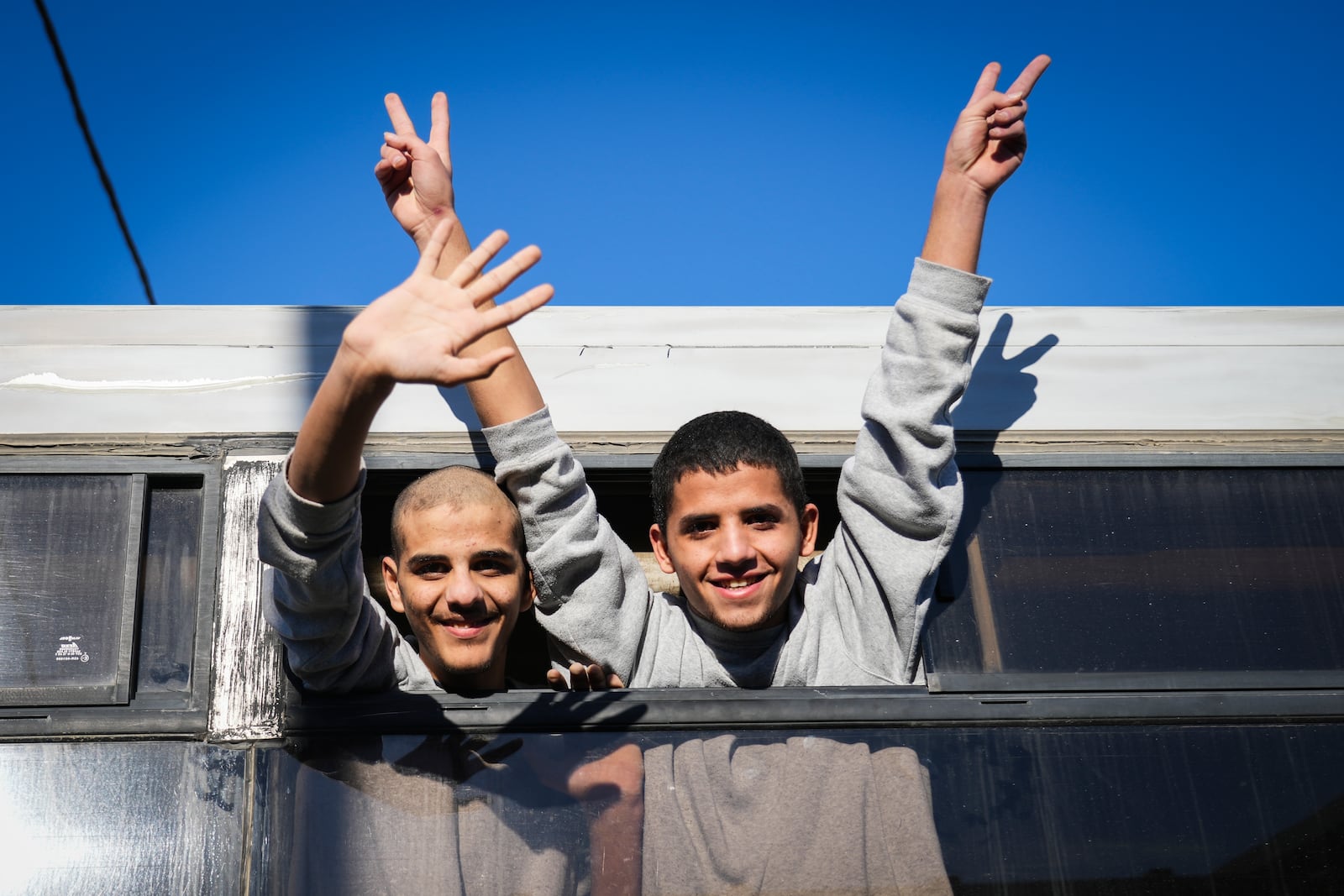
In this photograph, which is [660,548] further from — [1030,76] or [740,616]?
[1030,76]

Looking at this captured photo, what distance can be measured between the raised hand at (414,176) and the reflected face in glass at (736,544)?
740 millimetres

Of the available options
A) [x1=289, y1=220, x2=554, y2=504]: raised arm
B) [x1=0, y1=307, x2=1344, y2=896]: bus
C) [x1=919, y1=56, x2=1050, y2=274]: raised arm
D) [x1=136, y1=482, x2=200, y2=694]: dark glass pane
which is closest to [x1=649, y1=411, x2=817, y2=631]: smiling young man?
[x1=0, y1=307, x2=1344, y2=896]: bus

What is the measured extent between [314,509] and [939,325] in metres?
1.10

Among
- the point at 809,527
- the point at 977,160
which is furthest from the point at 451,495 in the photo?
the point at 977,160

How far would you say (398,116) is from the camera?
2.48 meters

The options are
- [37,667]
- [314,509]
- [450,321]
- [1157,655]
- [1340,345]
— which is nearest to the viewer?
[450,321]

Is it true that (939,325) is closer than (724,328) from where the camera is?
Yes

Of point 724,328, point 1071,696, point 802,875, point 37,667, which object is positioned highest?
point 724,328

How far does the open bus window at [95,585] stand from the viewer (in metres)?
1.93

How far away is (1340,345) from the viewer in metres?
2.42

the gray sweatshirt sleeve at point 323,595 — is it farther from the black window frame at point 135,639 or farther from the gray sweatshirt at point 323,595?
the black window frame at point 135,639

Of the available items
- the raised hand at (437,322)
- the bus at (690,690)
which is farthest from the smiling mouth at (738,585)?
the raised hand at (437,322)

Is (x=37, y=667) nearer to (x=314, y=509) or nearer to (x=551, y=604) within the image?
(x=314, y=509)

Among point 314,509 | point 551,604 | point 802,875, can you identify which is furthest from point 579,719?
point 314,509
